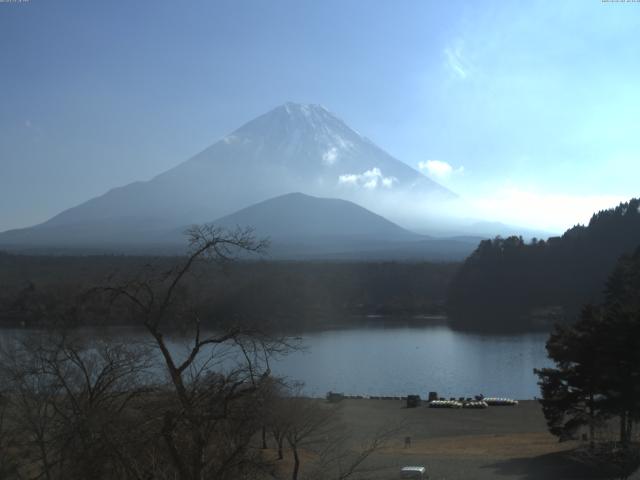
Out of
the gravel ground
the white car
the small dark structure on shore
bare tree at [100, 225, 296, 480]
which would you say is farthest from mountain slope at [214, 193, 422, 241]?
bare tree at [100, 225, 296, 480]

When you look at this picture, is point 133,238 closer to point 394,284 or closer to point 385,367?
point 394,284

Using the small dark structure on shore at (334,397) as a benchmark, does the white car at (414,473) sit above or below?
above

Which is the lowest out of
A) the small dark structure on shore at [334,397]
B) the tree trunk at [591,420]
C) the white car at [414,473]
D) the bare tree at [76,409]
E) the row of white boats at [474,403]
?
the row of white boats at [474,403]

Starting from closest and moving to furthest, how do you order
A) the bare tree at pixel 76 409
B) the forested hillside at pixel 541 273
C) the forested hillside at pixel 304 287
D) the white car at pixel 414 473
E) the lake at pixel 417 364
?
1. the bare tree at pixel 76 409
2. the white car at pixel 414 473
3. the lake at pixel 417 364
4. the forested hillside at pixel 304 287
5. the forested hillside at pixel 541 273

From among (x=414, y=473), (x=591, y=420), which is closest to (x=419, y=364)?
(x=591, y=420)

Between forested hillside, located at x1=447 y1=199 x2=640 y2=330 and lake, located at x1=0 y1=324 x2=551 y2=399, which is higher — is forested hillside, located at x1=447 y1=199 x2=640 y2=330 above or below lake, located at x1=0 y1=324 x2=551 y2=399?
above

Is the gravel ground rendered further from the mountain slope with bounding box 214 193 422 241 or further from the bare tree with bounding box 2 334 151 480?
the mountain slope with bounding box 214 193 422 241

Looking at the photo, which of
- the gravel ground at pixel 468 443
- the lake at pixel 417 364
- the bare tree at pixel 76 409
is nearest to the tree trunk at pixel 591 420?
the gravel ground at pixel 468 443

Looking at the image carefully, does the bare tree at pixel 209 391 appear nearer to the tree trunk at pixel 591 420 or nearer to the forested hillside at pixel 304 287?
the tree trunk at pixel 591 420

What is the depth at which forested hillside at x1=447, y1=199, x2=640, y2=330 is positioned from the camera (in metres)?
36.5

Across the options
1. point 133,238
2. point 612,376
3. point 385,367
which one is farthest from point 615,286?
point 133,238

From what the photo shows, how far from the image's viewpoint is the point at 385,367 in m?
21.4

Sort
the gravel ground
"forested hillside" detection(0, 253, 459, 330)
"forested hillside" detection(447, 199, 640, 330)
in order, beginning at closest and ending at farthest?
1. the gravel ground
2. "forested hillside" detection(0, 253, 459, 330)
3. "forested hillside" detection(447, 199, 640, 330)

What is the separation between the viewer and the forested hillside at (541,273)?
36531mm
